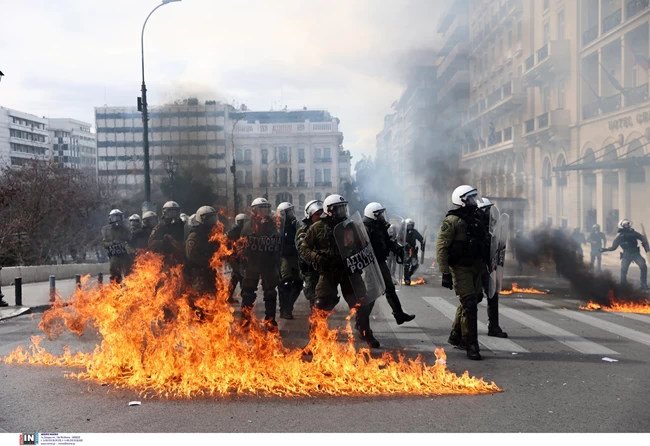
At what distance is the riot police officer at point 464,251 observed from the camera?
241 inches

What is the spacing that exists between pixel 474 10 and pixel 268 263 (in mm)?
13142

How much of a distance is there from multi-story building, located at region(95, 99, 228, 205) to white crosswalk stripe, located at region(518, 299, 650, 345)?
252 inches

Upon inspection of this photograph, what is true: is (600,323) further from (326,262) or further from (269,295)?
(269,295)

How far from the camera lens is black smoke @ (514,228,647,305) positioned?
36.1 ft

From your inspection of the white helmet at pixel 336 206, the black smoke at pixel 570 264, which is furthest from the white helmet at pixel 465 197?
the black smoke at pixel 570 264

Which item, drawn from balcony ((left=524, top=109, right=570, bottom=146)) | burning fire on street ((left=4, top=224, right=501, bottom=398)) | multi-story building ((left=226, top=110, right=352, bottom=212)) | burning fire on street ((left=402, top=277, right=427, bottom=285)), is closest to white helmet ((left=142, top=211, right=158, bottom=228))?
multi-story building ((left=226, top=110, right=352, bottom=212))

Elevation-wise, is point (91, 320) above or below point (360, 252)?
below

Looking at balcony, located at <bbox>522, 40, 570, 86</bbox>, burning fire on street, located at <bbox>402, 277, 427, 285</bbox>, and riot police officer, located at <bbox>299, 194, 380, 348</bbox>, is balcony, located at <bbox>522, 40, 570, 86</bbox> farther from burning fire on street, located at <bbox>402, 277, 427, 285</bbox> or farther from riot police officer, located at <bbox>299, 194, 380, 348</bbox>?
riot police officer, located at <bbox>299, 194, 380, 348</bbox>

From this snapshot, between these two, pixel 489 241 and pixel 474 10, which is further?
pixel 474 10

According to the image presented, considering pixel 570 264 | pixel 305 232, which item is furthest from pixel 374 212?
pixel 570 264

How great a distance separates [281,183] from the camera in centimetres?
1232

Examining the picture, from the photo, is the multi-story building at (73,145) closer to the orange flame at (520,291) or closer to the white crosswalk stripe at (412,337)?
the white crosswalk stripe at (412,337)

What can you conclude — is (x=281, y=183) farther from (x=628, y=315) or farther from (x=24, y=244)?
(x=24, y=244)
